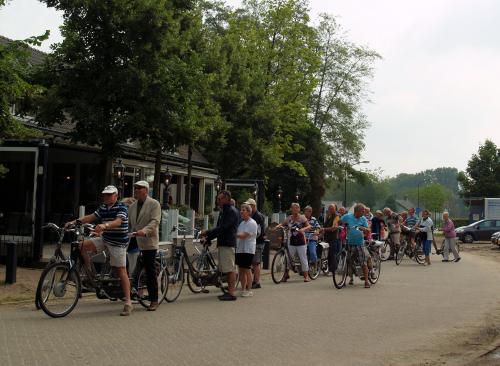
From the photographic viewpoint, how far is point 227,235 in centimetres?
1139

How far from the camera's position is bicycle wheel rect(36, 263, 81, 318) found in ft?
28.5

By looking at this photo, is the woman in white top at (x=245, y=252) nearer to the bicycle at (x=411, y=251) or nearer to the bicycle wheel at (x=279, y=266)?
the bicycle wheel at (x=279, y=266)

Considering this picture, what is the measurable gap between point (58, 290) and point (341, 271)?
22.7ft

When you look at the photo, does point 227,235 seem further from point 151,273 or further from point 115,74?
point 115,74

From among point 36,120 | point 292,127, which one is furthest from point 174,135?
point 292,127

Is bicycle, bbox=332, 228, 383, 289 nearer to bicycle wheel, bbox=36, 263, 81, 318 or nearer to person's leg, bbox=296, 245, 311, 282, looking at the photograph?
person's leg, bbox=296, 245, 311, 282

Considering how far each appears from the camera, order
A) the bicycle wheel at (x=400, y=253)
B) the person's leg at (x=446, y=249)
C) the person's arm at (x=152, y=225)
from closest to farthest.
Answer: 1. the person's arm at (x=152, y=225)
2. the bicycle wheel at (x=400, y=253)
3. the person's leg at (x=446, y=249)

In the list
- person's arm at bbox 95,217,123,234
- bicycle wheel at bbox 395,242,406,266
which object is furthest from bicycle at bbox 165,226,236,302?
bicycle wheel at bbox 395,242,406,266

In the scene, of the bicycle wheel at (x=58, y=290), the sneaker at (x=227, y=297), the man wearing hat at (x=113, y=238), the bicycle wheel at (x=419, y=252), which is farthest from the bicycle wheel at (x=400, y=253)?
the bicycle wheel at (x=58, y=290)

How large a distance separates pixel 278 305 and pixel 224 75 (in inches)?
673

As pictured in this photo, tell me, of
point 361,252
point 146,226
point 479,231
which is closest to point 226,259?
point 146,226

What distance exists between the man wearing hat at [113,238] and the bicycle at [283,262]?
5.66m

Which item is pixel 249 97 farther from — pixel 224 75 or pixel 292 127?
pixel 292 127

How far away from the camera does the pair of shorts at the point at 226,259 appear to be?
11.5 meters
